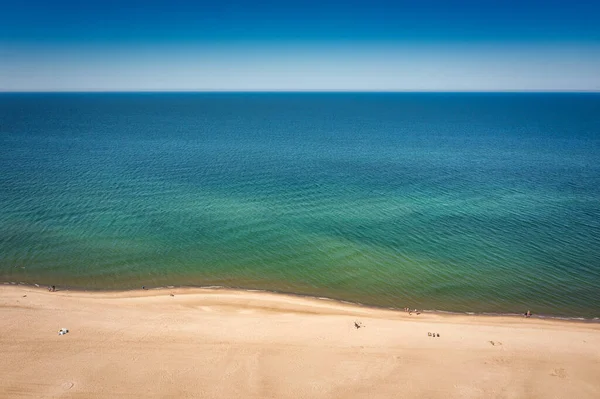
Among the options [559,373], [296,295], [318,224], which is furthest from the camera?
[318,224]

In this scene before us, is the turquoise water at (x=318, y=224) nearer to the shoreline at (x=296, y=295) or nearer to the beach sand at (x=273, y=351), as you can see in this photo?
the shoreline at (x=296, y=295)

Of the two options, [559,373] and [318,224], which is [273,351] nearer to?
[559,373]

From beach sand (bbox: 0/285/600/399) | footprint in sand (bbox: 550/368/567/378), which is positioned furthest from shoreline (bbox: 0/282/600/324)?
Result: footprint in sand (bbox: 550/368/567/378)

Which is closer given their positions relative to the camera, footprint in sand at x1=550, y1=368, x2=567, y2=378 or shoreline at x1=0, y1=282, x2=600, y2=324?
footprint in sand at x1=550, y1=368, x2=567, y2=378

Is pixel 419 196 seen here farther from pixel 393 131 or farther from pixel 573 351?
pixel 393 131

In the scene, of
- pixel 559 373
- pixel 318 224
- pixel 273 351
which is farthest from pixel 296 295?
pixel 559 373

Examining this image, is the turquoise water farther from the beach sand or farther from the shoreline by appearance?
the beach sand

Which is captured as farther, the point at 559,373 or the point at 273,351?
the point at 273,351

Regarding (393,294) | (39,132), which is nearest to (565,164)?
(393,294)

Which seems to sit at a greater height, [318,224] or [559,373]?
[318,224]
